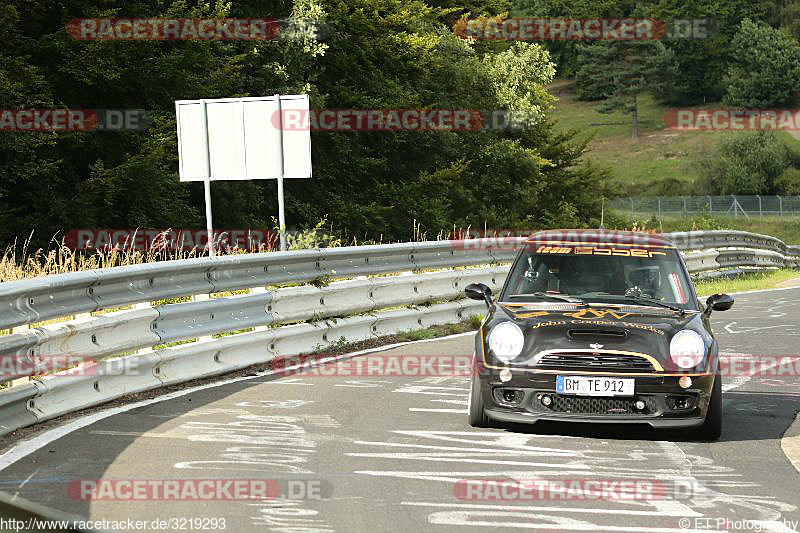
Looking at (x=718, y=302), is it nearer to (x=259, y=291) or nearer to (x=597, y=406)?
(x=597, y=406)

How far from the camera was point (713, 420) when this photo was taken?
8391 millimetres

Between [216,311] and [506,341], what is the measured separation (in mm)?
3546

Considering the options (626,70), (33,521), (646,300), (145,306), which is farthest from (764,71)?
(33,521)

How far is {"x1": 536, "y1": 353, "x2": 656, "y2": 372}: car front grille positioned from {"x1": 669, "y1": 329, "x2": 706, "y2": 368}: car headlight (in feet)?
0.69

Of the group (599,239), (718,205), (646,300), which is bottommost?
(718,205)

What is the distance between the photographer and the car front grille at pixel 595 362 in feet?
27.3

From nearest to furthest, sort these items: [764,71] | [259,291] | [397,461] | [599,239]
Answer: [397,461] < [599,239] < [259,291] < [764,71]

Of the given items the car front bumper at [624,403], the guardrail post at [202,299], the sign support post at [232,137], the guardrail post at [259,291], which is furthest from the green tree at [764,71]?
the car front bumper at [624,403]

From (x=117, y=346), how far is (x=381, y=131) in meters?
38.7

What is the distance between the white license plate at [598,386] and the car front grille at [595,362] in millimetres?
72

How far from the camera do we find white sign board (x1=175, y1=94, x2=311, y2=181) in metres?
18.7

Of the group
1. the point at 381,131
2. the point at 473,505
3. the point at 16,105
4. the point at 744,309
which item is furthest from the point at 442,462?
the point at 381,131

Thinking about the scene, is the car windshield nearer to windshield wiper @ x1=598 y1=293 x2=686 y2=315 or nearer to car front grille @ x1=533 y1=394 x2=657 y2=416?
windshield wiper @ x1=598 y1=293 x2=686 y2=315

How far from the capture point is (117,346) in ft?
31.3
